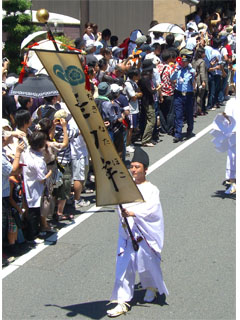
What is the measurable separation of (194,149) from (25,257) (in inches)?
230

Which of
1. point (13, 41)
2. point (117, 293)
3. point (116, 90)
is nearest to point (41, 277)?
point (117, 293)

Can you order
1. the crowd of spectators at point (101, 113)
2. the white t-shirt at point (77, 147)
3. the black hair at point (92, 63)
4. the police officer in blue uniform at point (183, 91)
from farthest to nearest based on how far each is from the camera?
1. the police officer in blue uniform at point (183, 91)
2. the black hair at point (92, 63)
3. the white t-shirt at point (77, 147)
4. the crowd of spectators at point (101, 113)

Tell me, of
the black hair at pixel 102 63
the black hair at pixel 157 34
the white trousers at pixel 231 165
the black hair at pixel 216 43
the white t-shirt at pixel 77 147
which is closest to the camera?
the white t-shirt at pixel 77 147

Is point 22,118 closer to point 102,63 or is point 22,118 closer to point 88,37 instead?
point 102,63

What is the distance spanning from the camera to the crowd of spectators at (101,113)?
791 cm

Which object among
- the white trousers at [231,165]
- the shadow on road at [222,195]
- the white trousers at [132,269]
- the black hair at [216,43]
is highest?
the black hair at [216,43]

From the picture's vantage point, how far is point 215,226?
338 inches

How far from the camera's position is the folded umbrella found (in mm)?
9188

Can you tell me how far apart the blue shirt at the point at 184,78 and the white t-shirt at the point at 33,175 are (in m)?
5.72

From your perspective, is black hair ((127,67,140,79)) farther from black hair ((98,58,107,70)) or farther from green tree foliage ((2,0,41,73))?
green tree foliage ((2,0,41,73))

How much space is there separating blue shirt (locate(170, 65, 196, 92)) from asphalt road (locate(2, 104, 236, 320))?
3.41m

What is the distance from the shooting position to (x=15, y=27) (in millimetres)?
16438

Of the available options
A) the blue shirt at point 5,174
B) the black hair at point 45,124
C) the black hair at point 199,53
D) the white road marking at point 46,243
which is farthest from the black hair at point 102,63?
the blue shirt at point 5,174

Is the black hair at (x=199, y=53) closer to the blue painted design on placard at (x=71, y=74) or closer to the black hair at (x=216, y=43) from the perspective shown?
the black hair at (x=216, y=43)
